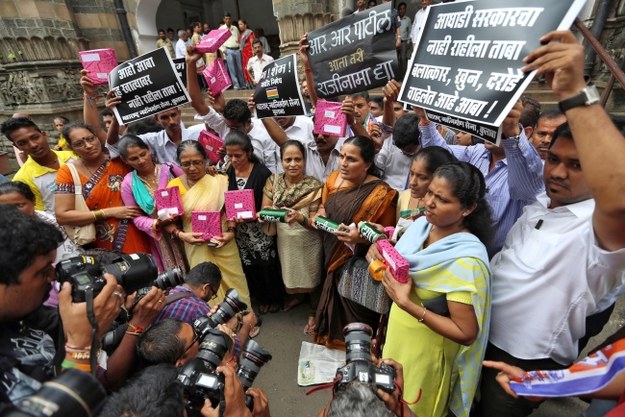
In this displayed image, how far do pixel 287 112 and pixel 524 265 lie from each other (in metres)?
2.09

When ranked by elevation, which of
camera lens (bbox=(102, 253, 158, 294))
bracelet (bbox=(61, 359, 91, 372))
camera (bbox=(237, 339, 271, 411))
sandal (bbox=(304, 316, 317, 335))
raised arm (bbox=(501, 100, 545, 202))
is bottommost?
sandal (bbox=(304, 316, 317, 335))

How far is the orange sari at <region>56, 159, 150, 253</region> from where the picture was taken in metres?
2.53

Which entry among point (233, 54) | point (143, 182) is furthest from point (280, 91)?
point (233, 54)

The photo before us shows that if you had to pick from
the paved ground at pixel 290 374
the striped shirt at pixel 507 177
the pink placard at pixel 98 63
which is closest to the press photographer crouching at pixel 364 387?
the striped shirt at pixel 507 177

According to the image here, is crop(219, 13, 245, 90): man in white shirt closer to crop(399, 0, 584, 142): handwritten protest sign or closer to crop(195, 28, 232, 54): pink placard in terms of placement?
crop(195, 28, 232, 54): pink placard

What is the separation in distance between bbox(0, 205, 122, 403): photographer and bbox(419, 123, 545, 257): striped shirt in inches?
78.4

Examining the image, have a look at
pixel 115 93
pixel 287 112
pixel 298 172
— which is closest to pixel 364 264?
pixel 298 172

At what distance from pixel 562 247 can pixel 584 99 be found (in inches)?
26.3

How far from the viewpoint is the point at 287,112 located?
2.76m

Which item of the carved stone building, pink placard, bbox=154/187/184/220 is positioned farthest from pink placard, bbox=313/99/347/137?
the carved stone building

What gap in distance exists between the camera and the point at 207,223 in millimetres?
2578

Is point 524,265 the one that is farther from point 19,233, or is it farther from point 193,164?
point 193,164

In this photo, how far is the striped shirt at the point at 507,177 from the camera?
1635mm

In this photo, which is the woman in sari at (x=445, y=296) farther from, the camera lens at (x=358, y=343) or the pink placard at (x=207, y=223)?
the pink placard at (x=207, y=223)
